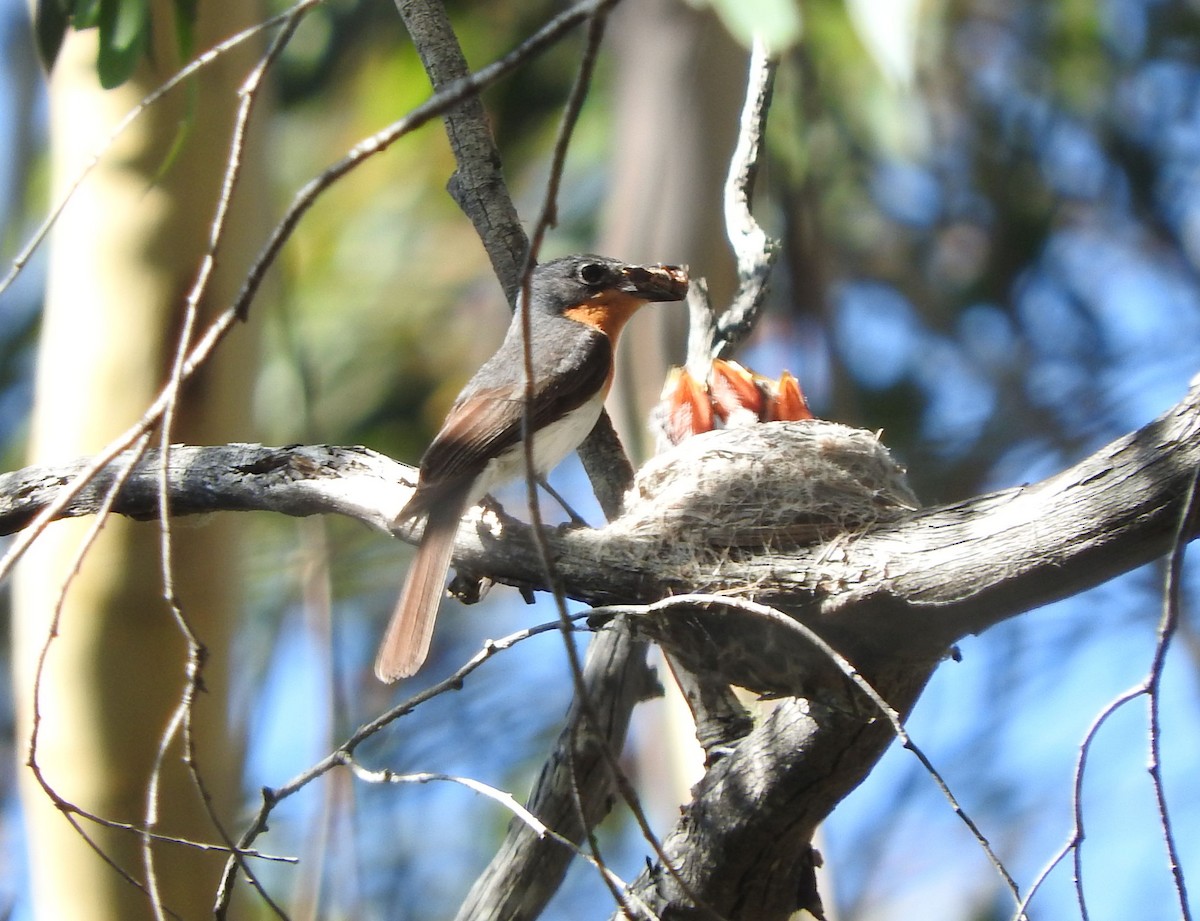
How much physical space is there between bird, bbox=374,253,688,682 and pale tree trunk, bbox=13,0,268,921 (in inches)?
45.6

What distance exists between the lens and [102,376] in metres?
4.29

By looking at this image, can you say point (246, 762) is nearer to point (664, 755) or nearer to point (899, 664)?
point (664, 755)

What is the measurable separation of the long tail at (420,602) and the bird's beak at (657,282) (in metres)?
1.32

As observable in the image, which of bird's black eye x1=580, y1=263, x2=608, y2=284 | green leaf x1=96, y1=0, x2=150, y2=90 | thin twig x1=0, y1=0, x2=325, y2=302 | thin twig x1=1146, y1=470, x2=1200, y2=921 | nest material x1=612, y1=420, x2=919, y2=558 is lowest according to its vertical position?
thin twig x1=1146, y1=470, x2=1200, y2=921

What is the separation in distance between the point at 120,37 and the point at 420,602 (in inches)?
73.1

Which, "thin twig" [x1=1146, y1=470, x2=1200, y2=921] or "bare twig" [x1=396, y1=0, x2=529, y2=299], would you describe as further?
"bare twig" [x1=396, y1=0, x2=529, y2=299]

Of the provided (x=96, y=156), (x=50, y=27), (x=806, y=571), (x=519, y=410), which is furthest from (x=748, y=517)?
(x=50, y=27)

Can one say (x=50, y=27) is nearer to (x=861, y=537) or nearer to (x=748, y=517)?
(x=748, y=517)

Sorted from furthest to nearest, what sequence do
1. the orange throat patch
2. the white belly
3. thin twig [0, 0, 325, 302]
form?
the orange throat patch, the white belly, thin twig [0, 0, 325, 302]

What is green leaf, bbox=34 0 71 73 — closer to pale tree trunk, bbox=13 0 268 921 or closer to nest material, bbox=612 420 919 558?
pale tree trunk, bbox=13 0 268 921

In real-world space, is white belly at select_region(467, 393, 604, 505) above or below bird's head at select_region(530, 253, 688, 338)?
below

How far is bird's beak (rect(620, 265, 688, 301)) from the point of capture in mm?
4055

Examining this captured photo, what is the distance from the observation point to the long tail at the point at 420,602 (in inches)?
119

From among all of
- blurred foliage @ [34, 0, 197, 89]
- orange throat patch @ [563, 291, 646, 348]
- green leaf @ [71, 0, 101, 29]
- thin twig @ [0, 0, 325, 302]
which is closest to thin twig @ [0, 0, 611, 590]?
thin twig @ [0, 0, 325, 302]
